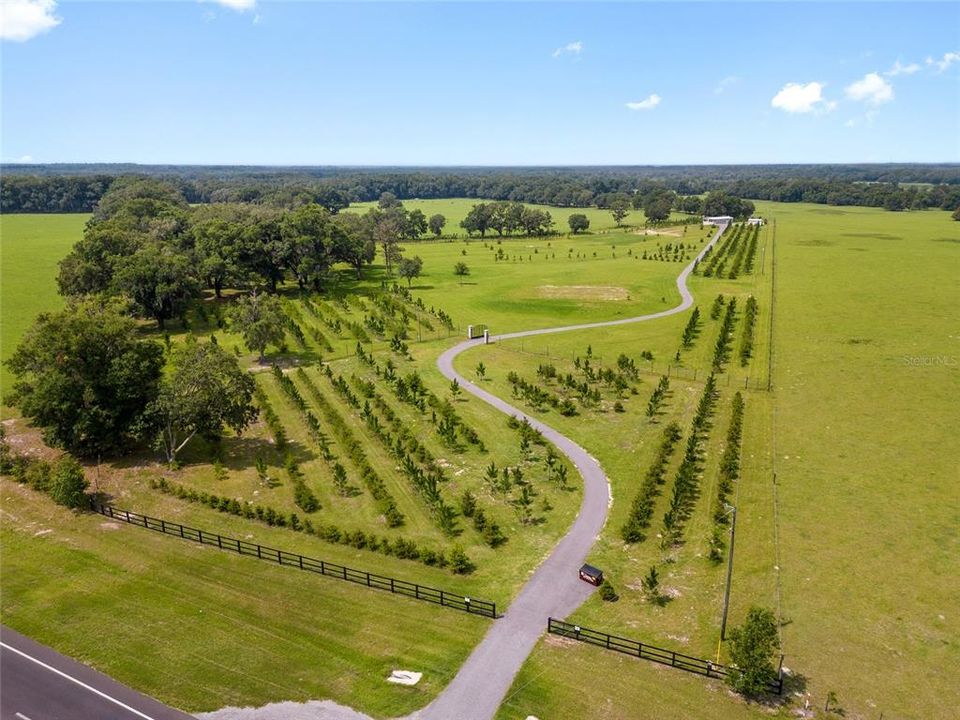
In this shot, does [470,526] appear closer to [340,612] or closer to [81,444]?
[340,612]

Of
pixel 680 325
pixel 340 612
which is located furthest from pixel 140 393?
pixel 680 325

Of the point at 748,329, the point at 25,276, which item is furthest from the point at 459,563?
the point at 25,276

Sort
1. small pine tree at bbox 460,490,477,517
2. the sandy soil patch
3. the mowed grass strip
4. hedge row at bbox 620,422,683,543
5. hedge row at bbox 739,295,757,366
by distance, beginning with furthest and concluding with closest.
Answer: the sandy soil patch
hedge row at bbox 739,295,757,366
small pine tree at bbox 460,490,477,517
hedge row at bbox 620,422,683,543
the mowed grass strip

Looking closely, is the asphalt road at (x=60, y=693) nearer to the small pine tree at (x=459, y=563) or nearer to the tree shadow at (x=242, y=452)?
the small pine tree at (x=459, y=563)

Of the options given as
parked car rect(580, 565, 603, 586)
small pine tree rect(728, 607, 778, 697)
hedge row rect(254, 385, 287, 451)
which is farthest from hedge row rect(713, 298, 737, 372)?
hedge row rect(254, 385, 287, 451)

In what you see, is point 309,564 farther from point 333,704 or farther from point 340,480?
point 333,704

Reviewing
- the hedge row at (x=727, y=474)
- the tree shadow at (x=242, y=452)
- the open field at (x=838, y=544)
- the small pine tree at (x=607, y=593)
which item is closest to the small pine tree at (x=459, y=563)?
the open field at (x=838, y=544)

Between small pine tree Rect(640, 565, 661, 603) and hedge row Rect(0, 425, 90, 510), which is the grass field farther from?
hedge row Rect(0, 425, 90, 510)
